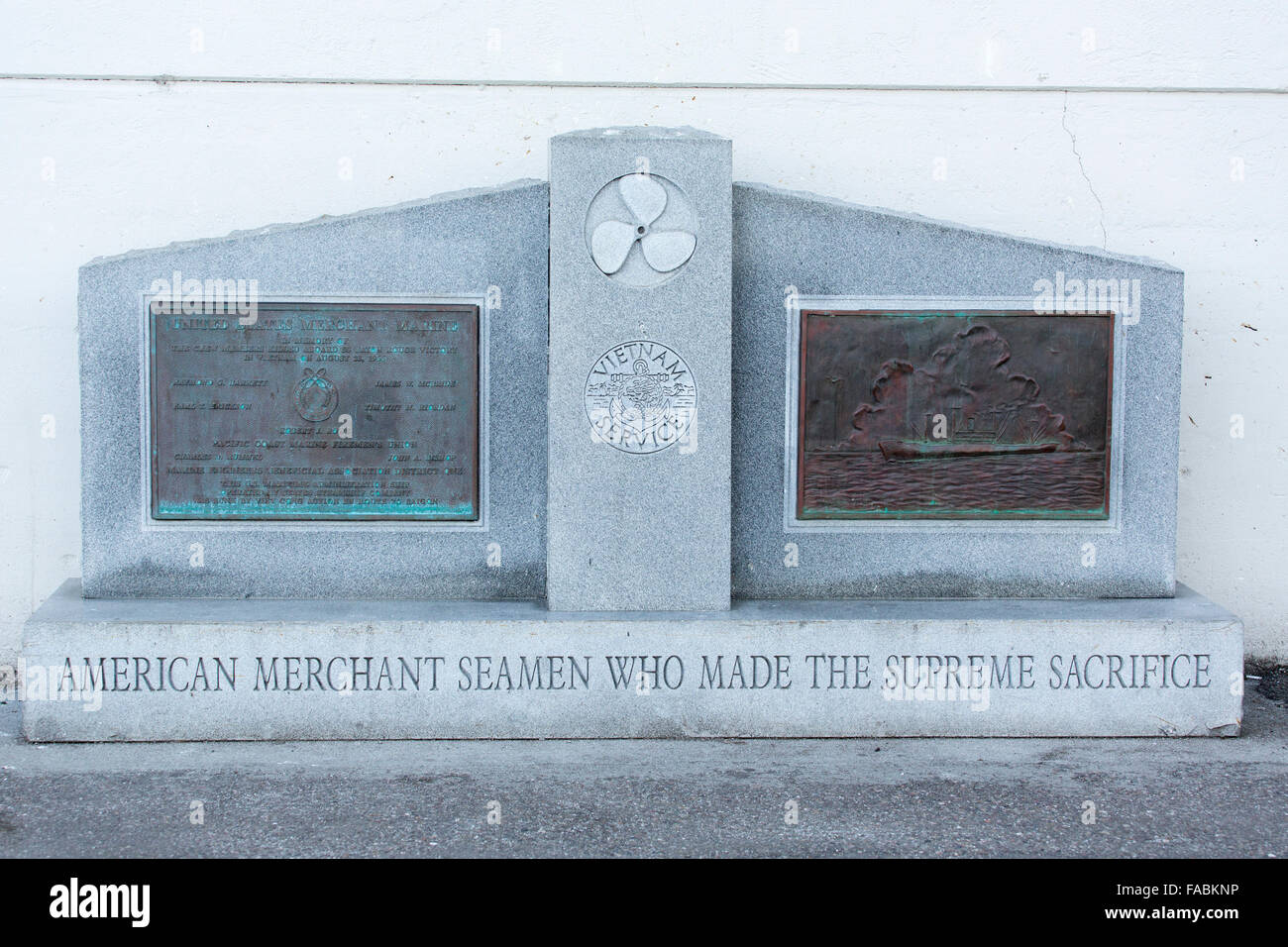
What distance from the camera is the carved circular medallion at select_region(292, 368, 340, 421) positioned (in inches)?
223

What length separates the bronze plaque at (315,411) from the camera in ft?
18.5

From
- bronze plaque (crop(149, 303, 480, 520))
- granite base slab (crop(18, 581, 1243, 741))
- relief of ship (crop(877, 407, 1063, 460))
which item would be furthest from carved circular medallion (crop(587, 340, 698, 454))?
relief of ship (crop(877, 407, 1063, 460))

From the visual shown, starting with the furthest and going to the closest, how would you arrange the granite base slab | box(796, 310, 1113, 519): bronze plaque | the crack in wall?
the crack in wall < box(796, 310, 1113, 519): bronze plaque < the granite base slab

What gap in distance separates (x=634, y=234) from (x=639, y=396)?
2.36 ft

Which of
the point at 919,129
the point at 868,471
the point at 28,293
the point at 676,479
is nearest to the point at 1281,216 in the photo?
the point at 919,129

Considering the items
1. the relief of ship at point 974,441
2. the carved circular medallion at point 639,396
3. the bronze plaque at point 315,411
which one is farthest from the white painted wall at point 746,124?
the carved circular medallion at point 639,396

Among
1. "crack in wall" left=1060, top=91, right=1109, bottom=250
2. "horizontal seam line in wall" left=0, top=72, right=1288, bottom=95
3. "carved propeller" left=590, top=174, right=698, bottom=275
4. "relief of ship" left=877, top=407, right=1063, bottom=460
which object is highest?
"horizontal seam line in wall" left=0, top=72, right=1288, bottom=95

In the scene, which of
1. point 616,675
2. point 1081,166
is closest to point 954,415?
point 616,675

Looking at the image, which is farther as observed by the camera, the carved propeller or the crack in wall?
the crack in wall

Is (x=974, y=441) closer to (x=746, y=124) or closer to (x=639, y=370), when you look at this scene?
(x=639, y=370)

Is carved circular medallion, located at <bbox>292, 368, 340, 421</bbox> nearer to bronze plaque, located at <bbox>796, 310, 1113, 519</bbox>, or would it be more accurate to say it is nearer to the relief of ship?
bronze plaque, located at <bbox>796, 310, 1113, 519</bbox>

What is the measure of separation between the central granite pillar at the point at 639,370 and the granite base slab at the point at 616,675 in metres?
0.26

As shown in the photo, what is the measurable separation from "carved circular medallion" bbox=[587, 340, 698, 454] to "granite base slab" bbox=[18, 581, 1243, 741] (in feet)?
2.64

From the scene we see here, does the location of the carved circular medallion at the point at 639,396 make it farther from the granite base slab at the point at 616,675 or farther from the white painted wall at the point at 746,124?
the white painted wall at the point at 746,124
